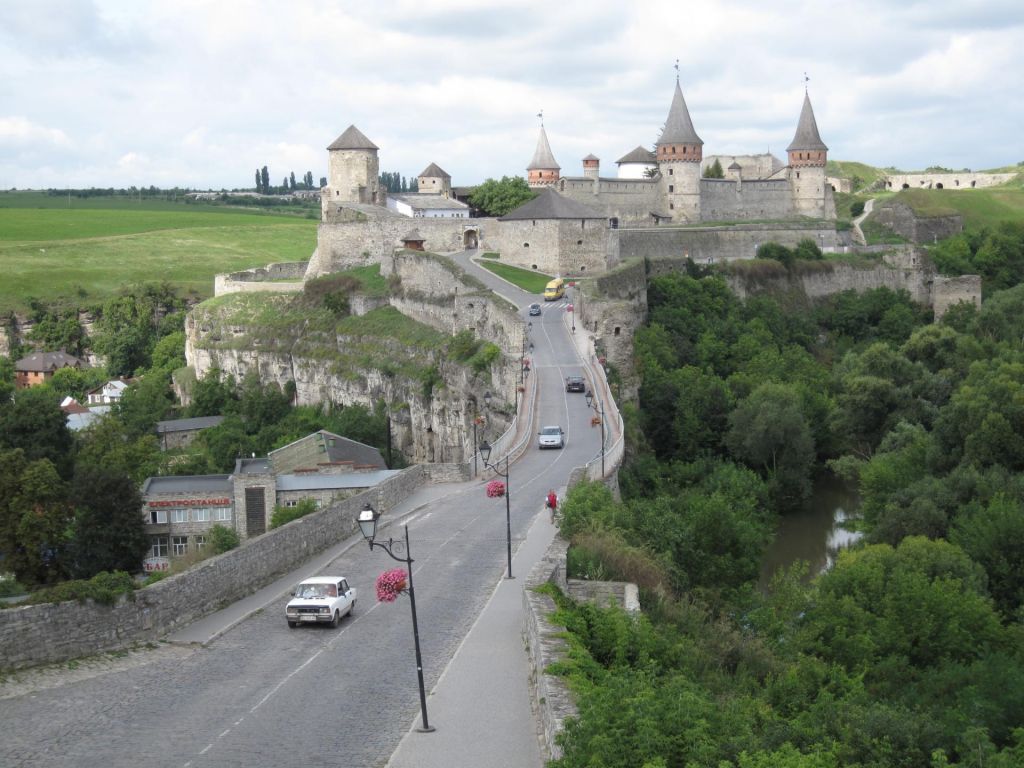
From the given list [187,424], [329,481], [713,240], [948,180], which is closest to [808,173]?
[713,240]

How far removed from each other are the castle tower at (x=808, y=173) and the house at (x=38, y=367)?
51851mm

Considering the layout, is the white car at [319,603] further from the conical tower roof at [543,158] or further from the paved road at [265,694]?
the conical tower roof at [543,158]

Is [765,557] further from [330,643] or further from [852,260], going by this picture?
[852,260]

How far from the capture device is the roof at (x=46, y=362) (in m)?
95.1

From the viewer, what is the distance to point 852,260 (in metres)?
80.1

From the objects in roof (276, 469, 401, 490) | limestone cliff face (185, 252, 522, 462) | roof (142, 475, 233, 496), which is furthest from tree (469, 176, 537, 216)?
roof (276, 469, 401, 490)

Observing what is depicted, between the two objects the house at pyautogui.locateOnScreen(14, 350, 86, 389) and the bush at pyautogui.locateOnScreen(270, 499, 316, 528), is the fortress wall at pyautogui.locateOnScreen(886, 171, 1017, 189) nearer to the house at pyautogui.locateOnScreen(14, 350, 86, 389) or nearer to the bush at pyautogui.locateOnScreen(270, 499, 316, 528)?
the house at pyautogui.locateOnScreen(14, 350, 86, 389)

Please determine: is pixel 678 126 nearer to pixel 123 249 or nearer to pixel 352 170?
pixel 352 170

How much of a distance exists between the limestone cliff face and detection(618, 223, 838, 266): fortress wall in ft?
40.8

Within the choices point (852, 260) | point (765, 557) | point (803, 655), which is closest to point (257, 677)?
point (803, 655)

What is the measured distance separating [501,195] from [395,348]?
77.2 feet

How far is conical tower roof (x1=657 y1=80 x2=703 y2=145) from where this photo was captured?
82.7 metres

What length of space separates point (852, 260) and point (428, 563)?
2452 inches

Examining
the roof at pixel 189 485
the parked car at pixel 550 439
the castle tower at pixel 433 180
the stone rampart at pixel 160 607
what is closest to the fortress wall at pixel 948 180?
the castle tower at pixel 433 180
